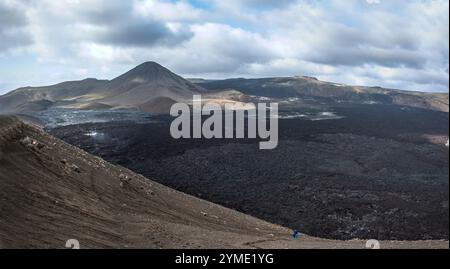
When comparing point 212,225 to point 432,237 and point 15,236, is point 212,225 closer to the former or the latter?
point 15,236

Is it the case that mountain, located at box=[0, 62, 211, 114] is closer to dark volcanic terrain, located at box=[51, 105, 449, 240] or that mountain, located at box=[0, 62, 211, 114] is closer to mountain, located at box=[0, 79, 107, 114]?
mountain, located at box=[0, 79, 107, 114]

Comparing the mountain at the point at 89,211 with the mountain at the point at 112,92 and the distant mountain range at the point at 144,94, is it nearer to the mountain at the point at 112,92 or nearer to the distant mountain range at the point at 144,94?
the distant mountain range at the point at 144,94

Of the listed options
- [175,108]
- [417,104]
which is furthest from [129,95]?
[417,104]

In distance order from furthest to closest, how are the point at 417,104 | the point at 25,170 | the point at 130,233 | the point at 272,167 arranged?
the point at 417,104 < the point at 272,167 < the point at 25,170 < the point at 130,233

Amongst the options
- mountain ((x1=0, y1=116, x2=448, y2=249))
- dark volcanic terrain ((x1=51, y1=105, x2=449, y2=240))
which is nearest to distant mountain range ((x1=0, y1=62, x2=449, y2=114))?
dark volcanic terrain ((x1=51, y1=105, x2=449, y2=240))

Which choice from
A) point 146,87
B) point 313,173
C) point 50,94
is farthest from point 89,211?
point 50,94

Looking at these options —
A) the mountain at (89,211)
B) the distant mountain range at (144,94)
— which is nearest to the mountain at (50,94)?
the distant mountain range at (144,94)
